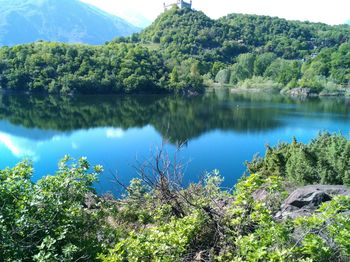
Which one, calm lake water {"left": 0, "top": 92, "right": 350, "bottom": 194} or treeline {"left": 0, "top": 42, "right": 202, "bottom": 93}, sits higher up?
treeline {"left": 0, "top": 42, "right": 202, "bottom": 93}

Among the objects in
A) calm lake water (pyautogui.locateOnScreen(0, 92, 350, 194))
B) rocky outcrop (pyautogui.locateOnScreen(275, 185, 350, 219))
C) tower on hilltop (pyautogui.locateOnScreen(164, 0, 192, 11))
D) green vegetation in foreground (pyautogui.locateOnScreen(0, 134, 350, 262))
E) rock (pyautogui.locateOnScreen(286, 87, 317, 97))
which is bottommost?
calm lake water (pyautogui.locateOnScreen(0, 92, 350, 194))

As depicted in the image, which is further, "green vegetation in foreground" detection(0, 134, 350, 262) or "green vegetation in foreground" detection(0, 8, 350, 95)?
"green vegetation in foreground" detection(0, 8, 350, 95)

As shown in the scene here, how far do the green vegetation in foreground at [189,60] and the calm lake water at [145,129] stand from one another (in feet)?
35.5

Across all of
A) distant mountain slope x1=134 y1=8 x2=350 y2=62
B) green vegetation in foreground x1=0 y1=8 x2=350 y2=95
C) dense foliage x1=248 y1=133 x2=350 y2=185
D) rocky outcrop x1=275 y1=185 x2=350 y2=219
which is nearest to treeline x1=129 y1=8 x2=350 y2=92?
distant mountain slope x1=134 y1=8 x2=350 y2=62

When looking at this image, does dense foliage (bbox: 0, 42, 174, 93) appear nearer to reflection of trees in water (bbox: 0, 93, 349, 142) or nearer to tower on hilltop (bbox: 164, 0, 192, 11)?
reflection of trees in water (bbox: 0, 93, 349, 142)

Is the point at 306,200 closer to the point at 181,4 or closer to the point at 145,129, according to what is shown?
the point at 145,129

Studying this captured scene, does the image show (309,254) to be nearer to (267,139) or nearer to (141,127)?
(267,139)

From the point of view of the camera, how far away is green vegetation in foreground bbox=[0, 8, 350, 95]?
72.0m

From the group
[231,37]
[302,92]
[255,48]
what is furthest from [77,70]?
[255,48]

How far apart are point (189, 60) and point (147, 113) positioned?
5063cm

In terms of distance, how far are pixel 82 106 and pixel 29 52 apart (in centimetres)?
3153

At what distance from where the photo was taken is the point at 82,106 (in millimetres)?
54156

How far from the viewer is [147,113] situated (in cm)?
4878

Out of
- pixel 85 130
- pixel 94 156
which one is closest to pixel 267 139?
pixel 94 156
